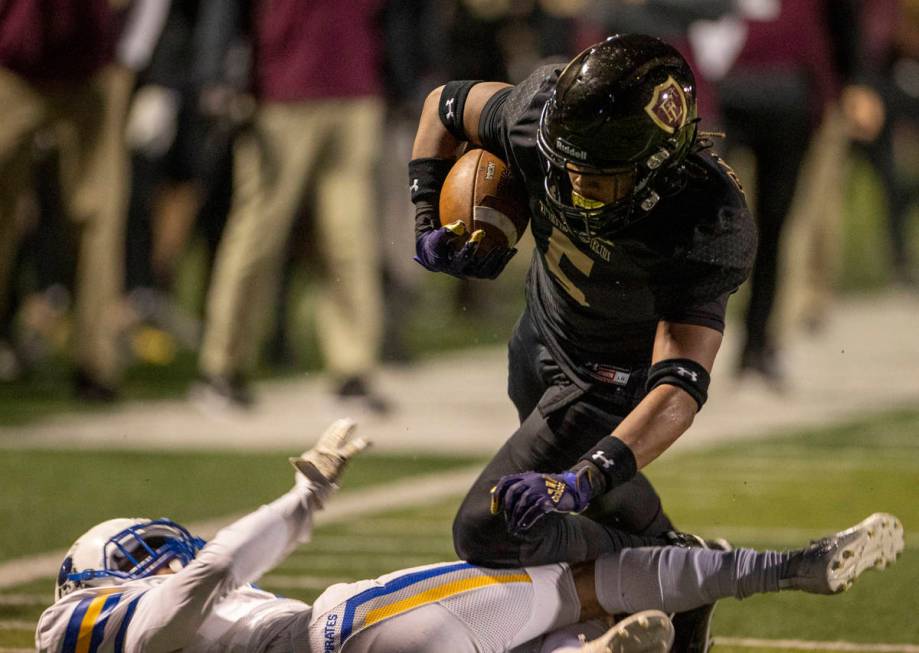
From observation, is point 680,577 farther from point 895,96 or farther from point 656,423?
point 895,96

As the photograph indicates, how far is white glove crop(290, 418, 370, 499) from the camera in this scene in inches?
173

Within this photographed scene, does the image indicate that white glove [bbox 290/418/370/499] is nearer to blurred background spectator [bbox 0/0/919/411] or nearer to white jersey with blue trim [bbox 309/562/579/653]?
white jersey with blue trim [bbox 309/562/579/653]

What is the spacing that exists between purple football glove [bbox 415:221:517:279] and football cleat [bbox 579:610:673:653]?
0.97 metres

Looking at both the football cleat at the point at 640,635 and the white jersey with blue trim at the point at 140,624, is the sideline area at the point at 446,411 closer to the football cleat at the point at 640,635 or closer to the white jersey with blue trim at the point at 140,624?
the white jersey with blue trim at the point at 140,624

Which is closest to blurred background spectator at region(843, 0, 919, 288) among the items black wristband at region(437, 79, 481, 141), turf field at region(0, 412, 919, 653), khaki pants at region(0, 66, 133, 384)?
turf field at region(0, 412, 919, 653)

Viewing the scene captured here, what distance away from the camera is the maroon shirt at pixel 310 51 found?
909cm

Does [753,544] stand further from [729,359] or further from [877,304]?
[877,304]

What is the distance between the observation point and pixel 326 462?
14.4 feet

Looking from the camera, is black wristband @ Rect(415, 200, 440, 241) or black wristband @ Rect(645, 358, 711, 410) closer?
black wristband @ Rect(645, 358, 711, 410)

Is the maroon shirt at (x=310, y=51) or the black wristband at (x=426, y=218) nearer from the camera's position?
the black wristband at (x=426, y=218)

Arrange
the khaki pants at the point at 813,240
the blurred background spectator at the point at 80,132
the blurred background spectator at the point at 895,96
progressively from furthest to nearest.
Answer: the blurred background spectator at the point at 895,96 < the khaki pants at the point at 813,240 < the blurred background spectator at the point at 80,132

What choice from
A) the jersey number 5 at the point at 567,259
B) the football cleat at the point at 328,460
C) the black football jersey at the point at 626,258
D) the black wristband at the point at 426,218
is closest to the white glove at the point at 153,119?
the black wristband at the point at 426,218

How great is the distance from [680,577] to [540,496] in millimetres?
547

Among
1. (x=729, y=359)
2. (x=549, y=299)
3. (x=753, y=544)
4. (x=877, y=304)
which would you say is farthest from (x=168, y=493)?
(x=877, y=304)
